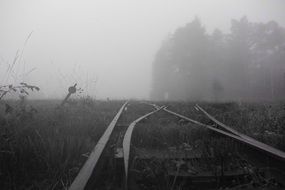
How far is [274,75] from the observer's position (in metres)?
41.2

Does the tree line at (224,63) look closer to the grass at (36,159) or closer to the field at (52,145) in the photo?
the field at (52,145)

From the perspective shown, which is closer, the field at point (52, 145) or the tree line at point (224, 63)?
the field at point (52, 145)

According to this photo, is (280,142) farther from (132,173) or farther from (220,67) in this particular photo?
(220,67)

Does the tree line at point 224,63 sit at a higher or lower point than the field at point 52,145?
higher

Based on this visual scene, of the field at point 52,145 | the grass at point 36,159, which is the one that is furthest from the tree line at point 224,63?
the grass at point 36,159

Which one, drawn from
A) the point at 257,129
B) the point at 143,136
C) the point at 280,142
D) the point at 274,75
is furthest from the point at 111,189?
the point at 274,75

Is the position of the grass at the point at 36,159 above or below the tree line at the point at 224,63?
below

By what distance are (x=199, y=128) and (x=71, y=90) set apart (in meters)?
4.08

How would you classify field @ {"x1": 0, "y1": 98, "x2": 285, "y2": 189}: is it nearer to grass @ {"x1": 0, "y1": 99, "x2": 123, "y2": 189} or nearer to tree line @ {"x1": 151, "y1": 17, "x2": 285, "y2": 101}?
grass @ {"x1": 0, "y1": 99, "x2": 123, "y2": 189}

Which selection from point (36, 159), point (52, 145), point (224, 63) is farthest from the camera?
point (224, 63)

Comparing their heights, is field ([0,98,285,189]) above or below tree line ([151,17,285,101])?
below

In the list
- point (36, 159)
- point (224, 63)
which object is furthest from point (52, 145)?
point (224, 63)

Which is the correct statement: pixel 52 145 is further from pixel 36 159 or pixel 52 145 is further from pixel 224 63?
pixel 224 63

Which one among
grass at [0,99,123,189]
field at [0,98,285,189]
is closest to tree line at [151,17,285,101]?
field at [0,98,285,189]
